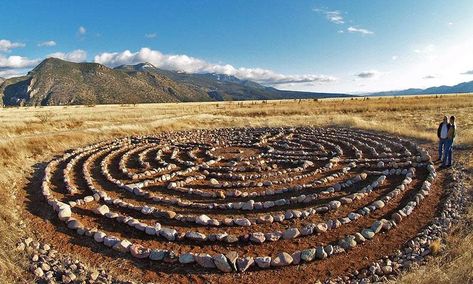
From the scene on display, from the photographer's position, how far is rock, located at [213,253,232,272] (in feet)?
25.7

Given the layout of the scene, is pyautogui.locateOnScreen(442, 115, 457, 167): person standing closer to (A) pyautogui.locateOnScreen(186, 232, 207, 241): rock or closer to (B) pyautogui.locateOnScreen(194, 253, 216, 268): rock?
(A) pyautogui.locateOnScreen(186, 232, 207, 241): rock

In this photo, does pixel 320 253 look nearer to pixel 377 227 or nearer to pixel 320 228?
pixel 320 228

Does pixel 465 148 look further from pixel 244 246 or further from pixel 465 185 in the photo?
pixel 244 246

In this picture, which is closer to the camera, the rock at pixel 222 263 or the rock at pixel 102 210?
the rock at pixel 222 263

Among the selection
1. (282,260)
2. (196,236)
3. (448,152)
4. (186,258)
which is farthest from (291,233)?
(448,152)

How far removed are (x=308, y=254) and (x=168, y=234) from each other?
3.26 metres

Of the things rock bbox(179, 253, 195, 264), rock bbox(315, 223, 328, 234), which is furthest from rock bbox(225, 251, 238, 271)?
rock bbox(315, 223, 328, 234)

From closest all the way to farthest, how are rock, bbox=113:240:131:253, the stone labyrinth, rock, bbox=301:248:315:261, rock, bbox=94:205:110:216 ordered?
rock, bbox=301:248:315:261, rock, bbox=113:240:131:253, the stone labyrinth, rock, bbox=94:205:110:216

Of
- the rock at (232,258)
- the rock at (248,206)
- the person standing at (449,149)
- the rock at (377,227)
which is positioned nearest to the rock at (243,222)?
the rock at (248,206)

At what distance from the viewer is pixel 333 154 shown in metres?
17.5

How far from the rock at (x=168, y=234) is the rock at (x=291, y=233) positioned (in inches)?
100

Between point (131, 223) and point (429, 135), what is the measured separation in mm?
17782

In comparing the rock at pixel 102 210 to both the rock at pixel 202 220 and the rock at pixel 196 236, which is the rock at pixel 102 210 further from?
the rock at pixel 196 236

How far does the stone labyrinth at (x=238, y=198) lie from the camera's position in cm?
878
